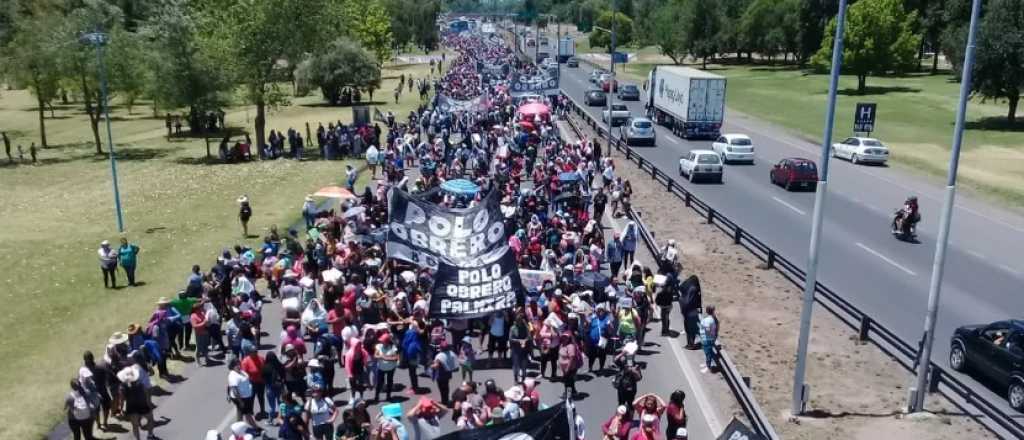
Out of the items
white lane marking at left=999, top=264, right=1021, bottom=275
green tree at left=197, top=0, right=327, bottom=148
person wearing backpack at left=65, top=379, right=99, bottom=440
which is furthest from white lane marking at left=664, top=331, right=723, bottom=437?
green tree at left=197, top=0, right=327, bottom=148

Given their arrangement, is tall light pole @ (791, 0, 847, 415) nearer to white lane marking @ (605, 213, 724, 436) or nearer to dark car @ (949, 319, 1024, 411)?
white lane marking @ (605, 213, 724, 436)

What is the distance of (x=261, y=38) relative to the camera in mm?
45469

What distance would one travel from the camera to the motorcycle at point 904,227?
26859mm

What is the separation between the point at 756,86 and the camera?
3620 inches

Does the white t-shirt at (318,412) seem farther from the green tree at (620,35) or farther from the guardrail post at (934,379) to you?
the green tree at (620,35)

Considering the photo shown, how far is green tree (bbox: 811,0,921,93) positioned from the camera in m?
78.8

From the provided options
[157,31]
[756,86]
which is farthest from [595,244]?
[756,86]

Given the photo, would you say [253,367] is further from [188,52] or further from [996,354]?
[188,52]

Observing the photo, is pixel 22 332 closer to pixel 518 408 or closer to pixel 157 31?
pixel 518 408

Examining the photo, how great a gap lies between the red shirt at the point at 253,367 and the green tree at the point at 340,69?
63.7m

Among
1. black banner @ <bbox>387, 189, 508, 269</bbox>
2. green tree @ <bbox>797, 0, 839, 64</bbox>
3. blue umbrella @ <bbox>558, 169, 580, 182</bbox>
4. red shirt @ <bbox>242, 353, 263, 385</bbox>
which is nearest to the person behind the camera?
red shirt @ <bbox>242, 353, 263, 385</bbox>

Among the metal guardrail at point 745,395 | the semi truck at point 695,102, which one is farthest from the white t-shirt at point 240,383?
the semi truck at point 695,102

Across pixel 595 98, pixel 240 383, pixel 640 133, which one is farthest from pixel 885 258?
pixel 595 98

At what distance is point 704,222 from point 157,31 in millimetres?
34557
